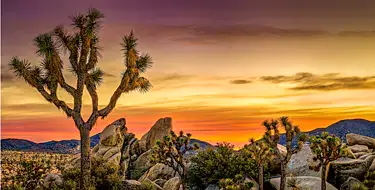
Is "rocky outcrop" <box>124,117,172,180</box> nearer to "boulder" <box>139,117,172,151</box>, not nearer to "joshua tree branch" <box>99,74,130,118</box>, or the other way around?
"boulder" <box>139,117,172,151</box>

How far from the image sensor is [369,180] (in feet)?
79.3

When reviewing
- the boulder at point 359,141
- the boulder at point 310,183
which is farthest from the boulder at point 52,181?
the boulder at point 359,141

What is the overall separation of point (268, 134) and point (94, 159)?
1015 centimetres

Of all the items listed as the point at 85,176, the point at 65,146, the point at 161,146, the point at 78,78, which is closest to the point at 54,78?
the point at 78,78

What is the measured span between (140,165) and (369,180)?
18.5 metres

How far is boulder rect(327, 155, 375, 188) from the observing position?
26.1m

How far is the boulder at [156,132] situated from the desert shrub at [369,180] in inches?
703

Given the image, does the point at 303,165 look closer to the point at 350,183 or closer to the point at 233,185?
the point at 350,183

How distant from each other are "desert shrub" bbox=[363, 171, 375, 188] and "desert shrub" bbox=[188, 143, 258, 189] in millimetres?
6056

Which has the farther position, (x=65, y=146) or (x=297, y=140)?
(x=65, y=146)

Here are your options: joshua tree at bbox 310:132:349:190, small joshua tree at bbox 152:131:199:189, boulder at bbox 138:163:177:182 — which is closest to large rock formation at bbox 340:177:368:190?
joshua tree at bbox 310:132:349:190

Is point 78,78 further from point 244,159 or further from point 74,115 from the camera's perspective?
point 244,159

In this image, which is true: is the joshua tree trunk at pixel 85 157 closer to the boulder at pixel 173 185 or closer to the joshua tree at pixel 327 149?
the boulder at pixel 173 185

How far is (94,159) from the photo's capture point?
27.8 m
